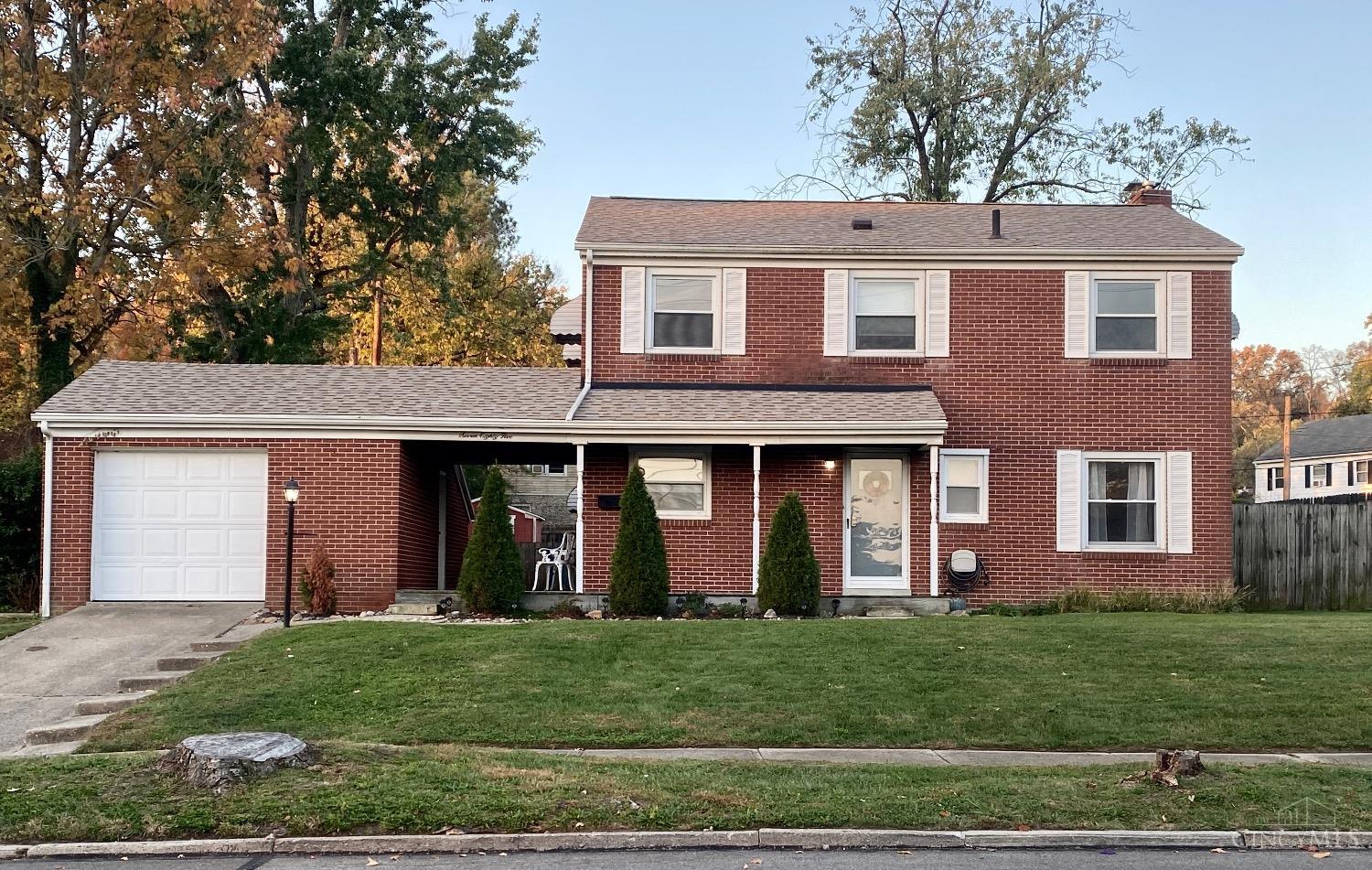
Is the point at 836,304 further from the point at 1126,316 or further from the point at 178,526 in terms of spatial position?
the point at 178,526

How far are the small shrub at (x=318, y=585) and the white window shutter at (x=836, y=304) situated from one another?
786cm

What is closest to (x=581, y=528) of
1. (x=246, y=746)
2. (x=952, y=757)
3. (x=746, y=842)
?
(x=952, y=757)

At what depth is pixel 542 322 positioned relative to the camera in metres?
41.7

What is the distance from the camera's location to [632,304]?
18.8 metres

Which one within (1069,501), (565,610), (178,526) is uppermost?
(1069,501)

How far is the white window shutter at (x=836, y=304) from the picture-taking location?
18703 millimetres

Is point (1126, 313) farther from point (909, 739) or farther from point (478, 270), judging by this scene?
point (478, 270)

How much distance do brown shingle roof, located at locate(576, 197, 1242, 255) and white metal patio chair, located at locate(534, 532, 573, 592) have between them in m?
5.35

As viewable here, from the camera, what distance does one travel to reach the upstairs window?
18.6 m

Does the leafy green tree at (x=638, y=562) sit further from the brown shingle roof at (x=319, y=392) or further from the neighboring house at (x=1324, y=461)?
the neighboring house at (x=1324, y=461)

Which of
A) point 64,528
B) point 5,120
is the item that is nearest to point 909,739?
point 64,528

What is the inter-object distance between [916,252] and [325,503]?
9211 mm

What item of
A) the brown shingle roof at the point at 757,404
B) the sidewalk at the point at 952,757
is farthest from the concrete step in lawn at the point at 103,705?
the brown shingle roof at the point at 757,404

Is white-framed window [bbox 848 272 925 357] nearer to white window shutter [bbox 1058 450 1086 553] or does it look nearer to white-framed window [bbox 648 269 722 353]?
white-framed window [bbox 648 269 722 353]
